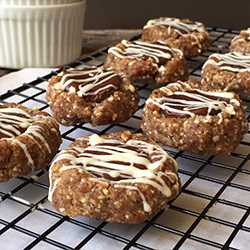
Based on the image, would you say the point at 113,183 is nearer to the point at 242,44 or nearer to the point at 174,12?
the point at 242,44

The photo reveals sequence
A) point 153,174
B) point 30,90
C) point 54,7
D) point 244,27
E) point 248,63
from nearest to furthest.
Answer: point 153,174, point 248,63, point 30,90, point 54,7, point 244,27

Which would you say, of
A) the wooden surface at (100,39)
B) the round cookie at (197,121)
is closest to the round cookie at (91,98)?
the round cookie at (197,121)

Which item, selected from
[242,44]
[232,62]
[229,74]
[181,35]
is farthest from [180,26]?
[229,74]

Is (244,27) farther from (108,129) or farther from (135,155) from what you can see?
(135,155)

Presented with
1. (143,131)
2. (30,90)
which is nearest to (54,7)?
(30,90)

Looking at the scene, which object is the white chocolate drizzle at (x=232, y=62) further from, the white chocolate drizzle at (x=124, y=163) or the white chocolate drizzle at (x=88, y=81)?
the white chocolate drizzle at (x=124, y=163)

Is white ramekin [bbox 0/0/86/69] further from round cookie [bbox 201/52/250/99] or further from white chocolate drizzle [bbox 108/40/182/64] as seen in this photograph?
round cookie [bbox 201/52/250/99]
